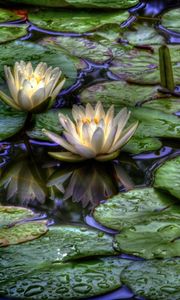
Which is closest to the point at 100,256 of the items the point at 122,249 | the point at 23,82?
the point at 122,249

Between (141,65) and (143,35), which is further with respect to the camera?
(143,35)

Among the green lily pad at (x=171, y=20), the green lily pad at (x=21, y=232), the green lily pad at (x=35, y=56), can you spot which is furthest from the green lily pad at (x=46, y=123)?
the green lily pad at (x=171, y=20)

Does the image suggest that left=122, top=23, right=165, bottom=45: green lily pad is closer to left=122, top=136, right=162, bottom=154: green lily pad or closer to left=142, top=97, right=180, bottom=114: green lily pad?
left=142, top=97, right=180, bottom=114: green lily pad

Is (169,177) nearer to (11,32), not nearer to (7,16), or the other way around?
(11,32)

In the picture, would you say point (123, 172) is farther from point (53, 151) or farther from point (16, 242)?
point (16, 242)

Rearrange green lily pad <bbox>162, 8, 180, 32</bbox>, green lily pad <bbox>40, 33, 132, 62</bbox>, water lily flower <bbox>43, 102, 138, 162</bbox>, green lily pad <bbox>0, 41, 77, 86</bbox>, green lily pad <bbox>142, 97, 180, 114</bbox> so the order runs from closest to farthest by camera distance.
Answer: water lily flower <bbox>43, 102, 138, 162</bbox>
green lily pad <bbox>142, 97, 180, 114</bbox>
green lily pad <bbox>0, 41, 77, 86</bbox>
green lily pad <bbox>40, 33, 132, 62</bbox>
green lily pad <bbox>162, 8, 180, 32</bbox>

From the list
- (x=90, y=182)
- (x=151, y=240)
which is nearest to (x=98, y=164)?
(x=90, y=182)

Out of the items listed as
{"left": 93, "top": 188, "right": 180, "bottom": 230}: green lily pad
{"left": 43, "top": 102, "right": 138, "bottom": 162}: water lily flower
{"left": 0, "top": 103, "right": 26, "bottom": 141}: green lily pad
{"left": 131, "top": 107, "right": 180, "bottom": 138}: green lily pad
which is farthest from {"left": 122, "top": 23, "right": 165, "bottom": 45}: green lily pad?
{"left": 93, "top": 188, "right": 180, "bottom": 230}: green lily pad
